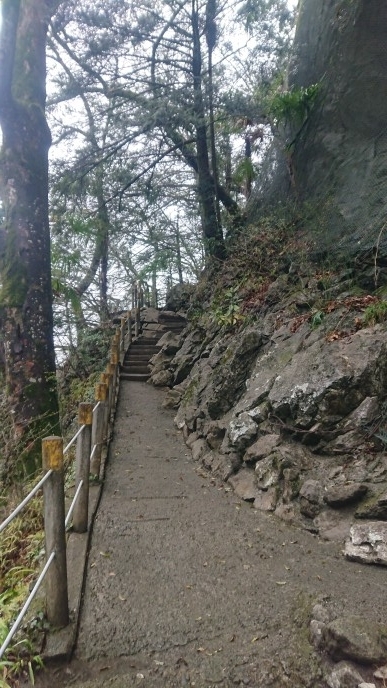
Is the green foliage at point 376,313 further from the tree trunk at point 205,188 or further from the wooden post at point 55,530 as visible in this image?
the tree trunk at point 205,188

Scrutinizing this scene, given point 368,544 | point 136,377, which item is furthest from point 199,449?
point 136,377

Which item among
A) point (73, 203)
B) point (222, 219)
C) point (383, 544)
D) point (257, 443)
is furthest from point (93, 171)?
point (383, 544)

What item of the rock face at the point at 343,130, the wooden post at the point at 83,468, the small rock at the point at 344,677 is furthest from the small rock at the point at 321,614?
the rock face at the point at 343,130

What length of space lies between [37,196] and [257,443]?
4.52 metres

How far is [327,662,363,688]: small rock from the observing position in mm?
2115

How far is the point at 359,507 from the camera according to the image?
12.3 feet

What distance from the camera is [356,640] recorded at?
2.23 meters

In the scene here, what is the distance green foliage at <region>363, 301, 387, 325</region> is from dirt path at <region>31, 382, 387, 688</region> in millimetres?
2563

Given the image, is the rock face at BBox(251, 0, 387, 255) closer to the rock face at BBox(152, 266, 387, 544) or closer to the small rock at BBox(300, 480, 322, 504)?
the rock face at BBox(152, 266, 387, 544)

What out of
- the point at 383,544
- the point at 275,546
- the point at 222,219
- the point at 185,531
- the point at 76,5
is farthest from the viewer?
the point at 222,219

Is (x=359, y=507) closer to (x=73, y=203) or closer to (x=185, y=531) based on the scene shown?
(x=185, y=531)

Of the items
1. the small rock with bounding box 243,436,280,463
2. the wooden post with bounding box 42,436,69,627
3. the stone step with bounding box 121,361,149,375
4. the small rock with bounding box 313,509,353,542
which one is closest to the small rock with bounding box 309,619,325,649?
the small rock with bounding box 313,509,353,542

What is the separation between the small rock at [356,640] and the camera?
7.18 ft

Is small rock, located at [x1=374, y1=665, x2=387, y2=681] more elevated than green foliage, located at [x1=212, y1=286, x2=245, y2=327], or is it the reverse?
green foliage, located at [x1=212, y1=286, x2=245, y2=327]
